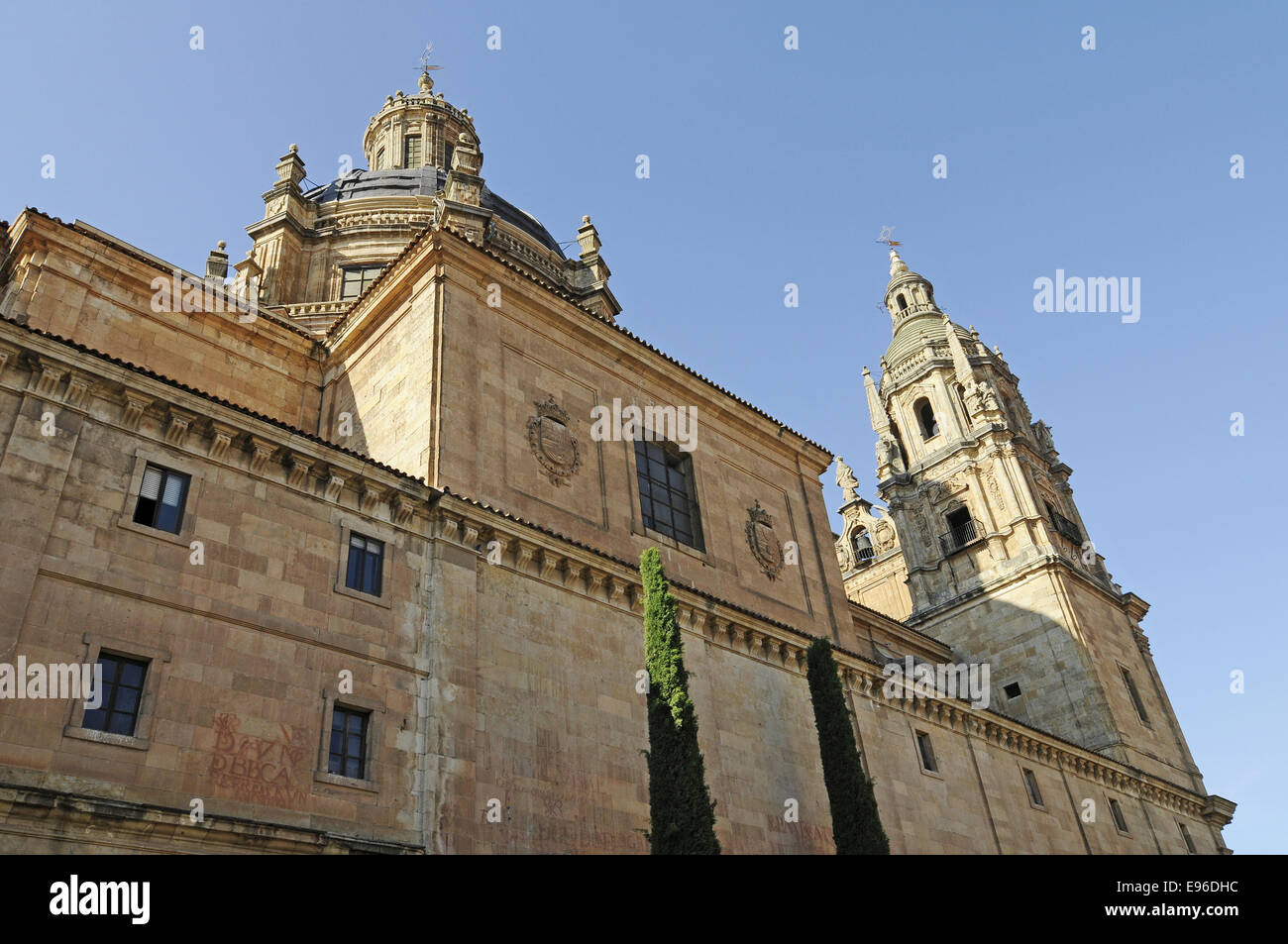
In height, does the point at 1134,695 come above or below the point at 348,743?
above

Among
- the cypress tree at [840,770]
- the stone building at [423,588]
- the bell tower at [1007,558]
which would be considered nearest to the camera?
the stone building at [423,588]

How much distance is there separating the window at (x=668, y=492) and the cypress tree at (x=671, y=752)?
447cm

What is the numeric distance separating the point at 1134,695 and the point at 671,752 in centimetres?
2716

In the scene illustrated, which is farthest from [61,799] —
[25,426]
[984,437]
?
[984,437]

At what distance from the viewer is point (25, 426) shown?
41.6 ft

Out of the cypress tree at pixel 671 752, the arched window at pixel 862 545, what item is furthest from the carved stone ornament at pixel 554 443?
the arched window at pixel 862 545

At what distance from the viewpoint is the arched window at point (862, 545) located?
49.2 meters

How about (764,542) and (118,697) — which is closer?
(118,697)

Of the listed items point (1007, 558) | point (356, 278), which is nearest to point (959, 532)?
point (1007, 558)

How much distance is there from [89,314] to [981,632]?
30614mm

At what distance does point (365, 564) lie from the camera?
1519 centimetres

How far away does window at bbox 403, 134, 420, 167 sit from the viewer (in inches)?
1746
